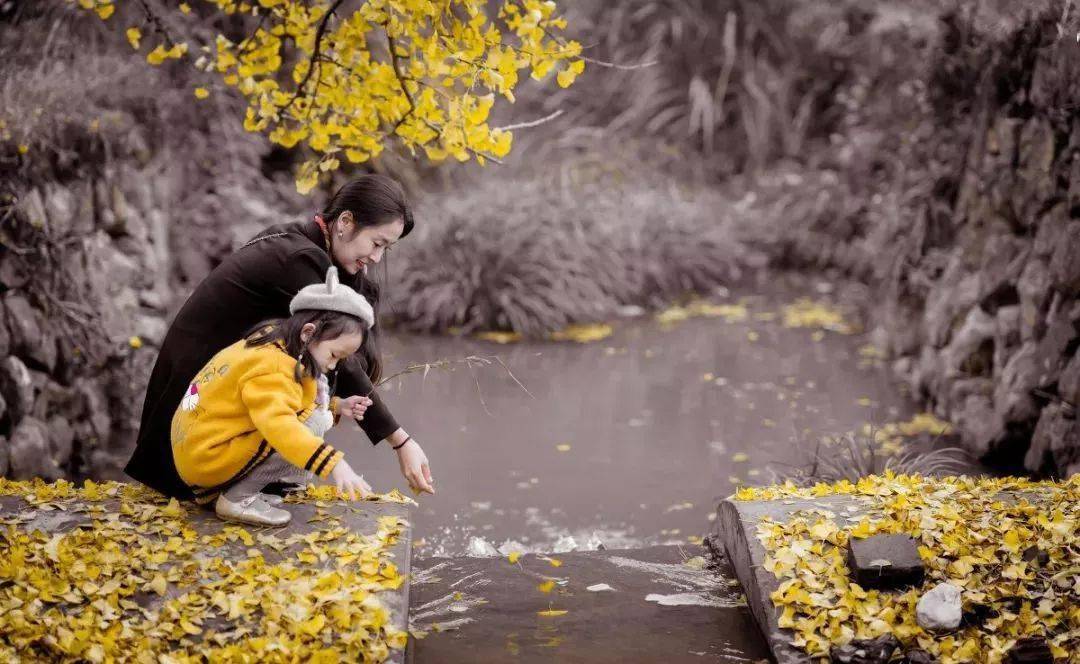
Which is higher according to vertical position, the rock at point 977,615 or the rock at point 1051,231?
the rock at point 1051,231

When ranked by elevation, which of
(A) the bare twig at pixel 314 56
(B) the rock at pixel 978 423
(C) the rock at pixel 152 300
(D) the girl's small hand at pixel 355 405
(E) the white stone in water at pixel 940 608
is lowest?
(B) the rock at pixel 978 423

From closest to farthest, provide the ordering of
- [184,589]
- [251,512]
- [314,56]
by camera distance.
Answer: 1. [184,589]
2. [251,512]
3. [314,56]

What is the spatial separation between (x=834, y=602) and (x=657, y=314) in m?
5.57

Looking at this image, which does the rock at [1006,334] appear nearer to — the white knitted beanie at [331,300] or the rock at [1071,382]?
the rock at [1071,382]

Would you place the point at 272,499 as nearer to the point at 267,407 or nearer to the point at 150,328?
the point at 267,407

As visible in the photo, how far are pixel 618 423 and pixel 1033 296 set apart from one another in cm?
226

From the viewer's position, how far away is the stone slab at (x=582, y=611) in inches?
115

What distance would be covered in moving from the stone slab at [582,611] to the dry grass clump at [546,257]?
150 inches

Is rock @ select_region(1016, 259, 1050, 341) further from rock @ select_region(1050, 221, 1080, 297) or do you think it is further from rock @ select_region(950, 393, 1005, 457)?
rock @ select_region(950, 393, 1005, 457)

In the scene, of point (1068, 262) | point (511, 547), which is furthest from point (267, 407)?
point (1068, 262)

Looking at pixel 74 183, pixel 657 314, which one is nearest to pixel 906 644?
pixel 74 183

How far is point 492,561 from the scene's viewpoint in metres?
3.64

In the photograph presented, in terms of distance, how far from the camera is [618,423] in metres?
6.16

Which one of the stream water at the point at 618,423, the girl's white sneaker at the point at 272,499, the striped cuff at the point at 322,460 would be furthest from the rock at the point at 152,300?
the striped cuff at the point at 322,460
